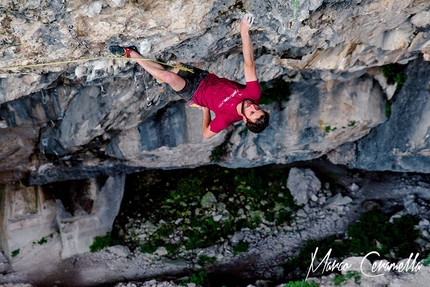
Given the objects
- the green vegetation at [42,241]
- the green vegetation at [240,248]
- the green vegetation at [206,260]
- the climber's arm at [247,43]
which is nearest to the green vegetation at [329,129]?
the green vegetation at [240,248]

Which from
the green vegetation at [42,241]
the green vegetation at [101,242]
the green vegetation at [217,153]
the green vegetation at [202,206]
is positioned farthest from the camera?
the green vegetation at [202,206]

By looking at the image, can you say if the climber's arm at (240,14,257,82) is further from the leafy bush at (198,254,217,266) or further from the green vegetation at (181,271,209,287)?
the leafy bush at (198,254,217,266)

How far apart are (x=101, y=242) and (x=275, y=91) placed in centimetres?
755

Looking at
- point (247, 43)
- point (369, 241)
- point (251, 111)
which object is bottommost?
point (369, 241)

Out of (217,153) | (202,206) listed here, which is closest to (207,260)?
(202,206)

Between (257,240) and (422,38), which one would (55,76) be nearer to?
(422,38)

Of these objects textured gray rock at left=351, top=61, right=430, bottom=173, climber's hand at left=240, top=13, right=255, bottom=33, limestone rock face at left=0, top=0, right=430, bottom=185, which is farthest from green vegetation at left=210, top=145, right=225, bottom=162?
climber's hand at left=240, top=13, right=255, bottom=33

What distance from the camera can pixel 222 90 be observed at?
480 cm

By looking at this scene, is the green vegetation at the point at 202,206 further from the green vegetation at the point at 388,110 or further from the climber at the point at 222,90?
the climber at the point at 222,90

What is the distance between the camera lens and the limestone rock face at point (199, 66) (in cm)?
443

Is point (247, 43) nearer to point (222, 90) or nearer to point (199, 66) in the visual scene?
point (222, 90)

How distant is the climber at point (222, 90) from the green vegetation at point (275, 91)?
443 centimetres

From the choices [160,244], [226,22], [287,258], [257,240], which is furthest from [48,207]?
[226,22]

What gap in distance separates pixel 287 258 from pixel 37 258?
317 inches
